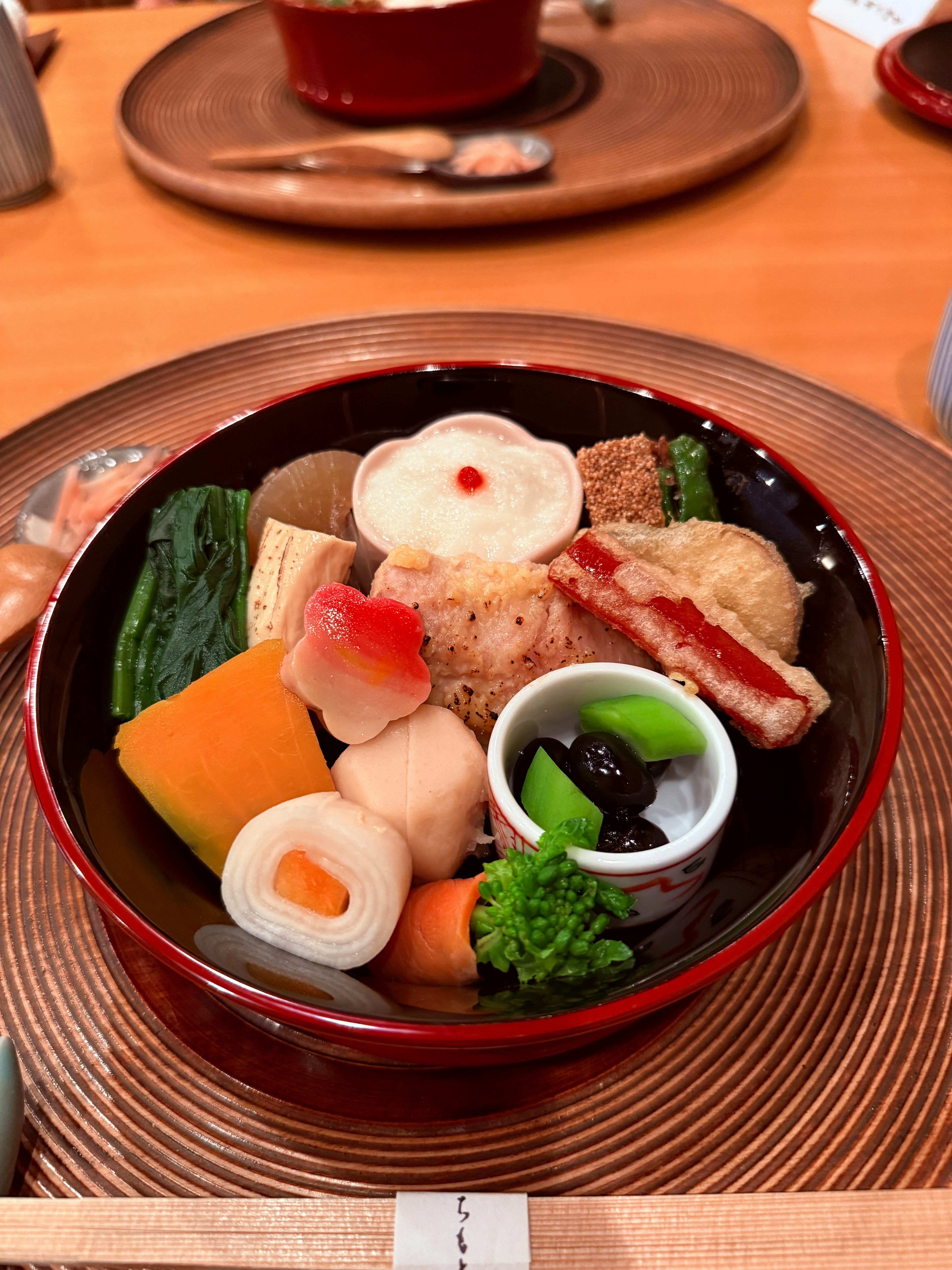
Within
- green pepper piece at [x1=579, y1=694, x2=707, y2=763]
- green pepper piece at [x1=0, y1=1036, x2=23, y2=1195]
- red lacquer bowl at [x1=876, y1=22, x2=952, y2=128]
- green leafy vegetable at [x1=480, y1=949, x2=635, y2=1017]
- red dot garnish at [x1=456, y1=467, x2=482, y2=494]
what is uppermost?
red lacquer bowl at [x1=876, y1=22, x2=952, y2=128]

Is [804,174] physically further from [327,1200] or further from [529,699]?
[327,1200]

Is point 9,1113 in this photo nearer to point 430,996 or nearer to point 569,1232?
point 430,996

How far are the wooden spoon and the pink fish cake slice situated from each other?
234cm

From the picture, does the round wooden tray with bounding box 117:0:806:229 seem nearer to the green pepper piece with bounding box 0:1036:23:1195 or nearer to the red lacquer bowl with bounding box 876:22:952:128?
the red lacquer bowl with bounding box 876:22:952:128

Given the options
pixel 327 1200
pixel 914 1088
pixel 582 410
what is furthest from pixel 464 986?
pixel 582 410

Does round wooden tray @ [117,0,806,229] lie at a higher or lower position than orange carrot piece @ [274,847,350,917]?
higher

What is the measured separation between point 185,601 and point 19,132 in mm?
2579

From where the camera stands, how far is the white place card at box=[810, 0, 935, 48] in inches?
154

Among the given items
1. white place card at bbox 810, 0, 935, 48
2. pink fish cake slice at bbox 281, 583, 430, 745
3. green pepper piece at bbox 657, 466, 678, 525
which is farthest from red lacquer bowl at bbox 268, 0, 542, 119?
pink fish cake slice at bbox 281, 583, 430, 745

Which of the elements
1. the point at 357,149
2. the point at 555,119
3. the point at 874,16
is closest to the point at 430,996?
the point at 357,149

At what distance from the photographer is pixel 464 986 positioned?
1.27 metres

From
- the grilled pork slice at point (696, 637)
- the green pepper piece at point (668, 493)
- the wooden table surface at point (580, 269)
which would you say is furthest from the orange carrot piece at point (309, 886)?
the wooden table surface at point (580, 269)

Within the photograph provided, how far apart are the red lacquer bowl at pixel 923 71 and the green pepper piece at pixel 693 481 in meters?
2.50

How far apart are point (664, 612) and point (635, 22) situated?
3840 millimetres
